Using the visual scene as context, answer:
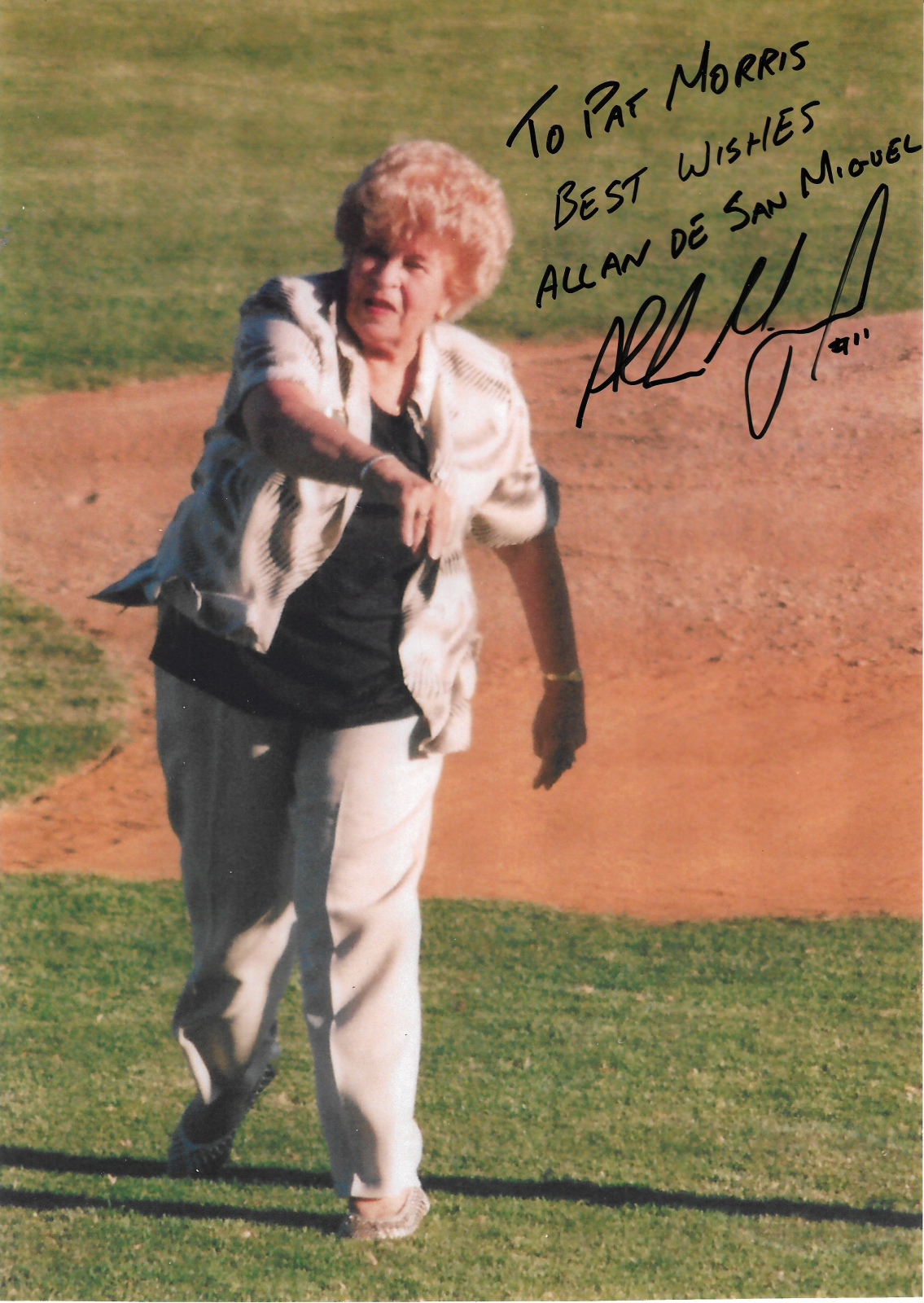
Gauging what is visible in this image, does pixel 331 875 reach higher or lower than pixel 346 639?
lower

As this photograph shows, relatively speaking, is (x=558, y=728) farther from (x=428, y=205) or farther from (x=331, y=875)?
(x=428, y=205)

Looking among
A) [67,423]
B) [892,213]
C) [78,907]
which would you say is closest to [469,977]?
[78,907]

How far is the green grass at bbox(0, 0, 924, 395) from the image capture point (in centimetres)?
316

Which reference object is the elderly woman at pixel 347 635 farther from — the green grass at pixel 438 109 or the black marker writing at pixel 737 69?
the black marker writing at pixel 737 69

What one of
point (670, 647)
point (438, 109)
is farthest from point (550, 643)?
point (670, 647)

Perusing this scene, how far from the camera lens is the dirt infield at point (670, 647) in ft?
13.2

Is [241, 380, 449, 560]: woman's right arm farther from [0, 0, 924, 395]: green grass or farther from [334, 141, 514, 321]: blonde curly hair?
[0, 0, 924, 395]: green grass

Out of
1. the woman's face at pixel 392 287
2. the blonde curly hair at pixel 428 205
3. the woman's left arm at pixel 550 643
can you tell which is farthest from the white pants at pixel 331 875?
the blonde curly hair at pixel 428 205

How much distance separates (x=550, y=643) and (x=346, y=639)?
54 cm

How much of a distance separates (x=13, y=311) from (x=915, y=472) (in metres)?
3.35

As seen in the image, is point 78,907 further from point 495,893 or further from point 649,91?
point 649,91

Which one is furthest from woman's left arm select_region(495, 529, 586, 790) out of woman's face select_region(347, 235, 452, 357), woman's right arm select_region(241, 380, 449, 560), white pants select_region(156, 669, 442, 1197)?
woman's right arm select_region(241, 380, 449, 560)

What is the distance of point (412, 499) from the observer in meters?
1.87

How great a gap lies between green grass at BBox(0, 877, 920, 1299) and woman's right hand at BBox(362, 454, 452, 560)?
1327mm
